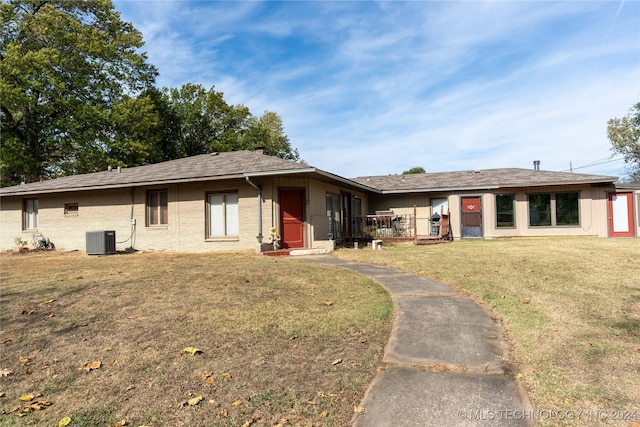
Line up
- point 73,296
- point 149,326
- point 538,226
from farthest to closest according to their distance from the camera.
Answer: point 538,226 → point 73,296 → point 149,326

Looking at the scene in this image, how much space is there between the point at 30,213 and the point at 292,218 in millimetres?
13929

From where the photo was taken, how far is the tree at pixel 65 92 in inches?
917

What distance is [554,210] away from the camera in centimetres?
1792

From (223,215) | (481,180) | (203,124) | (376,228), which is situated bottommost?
(376,228)

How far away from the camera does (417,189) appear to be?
770 inches

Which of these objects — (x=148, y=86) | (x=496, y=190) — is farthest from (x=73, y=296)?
(x=148, y=86)

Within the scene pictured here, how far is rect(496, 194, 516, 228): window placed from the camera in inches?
726

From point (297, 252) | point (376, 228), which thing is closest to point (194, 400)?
point (297, 252)

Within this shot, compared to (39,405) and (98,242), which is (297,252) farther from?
(39,405)

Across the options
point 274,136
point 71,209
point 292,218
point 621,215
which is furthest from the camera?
point 274,136

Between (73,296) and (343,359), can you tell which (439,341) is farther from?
(73,296)

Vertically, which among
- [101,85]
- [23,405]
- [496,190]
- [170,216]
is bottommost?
[23,405]

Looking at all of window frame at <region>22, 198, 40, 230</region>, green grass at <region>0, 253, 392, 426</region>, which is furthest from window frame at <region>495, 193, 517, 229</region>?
window frame at <region>22, 198, 40, 230</region>

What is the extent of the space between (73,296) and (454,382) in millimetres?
6024
